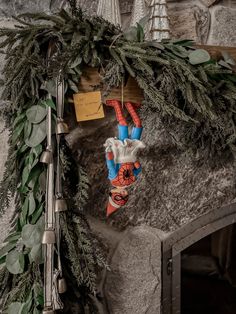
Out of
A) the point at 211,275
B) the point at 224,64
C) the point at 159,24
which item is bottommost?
the point at 211,275

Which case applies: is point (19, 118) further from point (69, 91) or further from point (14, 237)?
point (14, 237)

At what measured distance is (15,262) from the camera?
2.93ft

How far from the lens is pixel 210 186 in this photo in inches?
42.7

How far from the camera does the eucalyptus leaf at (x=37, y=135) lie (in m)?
0.86

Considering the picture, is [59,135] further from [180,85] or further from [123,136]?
[180,85]

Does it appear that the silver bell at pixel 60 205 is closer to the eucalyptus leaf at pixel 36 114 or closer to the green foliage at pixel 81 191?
the green foliage at pixel 81 191

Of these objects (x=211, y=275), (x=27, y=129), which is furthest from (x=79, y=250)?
(x=211, y=275)

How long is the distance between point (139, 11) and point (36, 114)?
39 centimetres

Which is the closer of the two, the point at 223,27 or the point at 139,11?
the point at 139,11

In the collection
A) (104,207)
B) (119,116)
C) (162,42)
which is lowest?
(104,207)

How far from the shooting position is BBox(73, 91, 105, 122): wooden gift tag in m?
0.88

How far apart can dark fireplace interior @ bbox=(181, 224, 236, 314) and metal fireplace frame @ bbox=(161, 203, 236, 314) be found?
0.57m

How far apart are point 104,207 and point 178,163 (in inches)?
9.2

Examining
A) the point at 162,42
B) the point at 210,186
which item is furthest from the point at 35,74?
the point at 210,186
